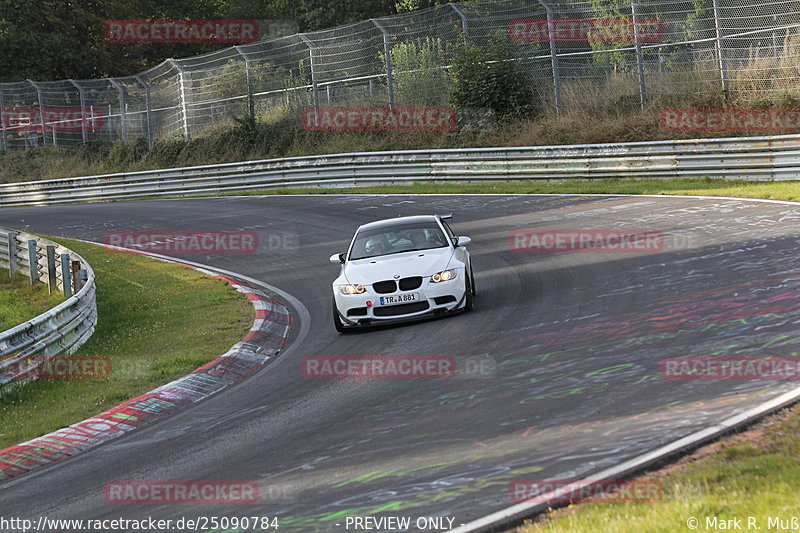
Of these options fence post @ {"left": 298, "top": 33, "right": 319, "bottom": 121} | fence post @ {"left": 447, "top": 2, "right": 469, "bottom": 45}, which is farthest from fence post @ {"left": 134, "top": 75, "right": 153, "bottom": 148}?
fence post @ {"left": 447, "top": 2, "right": 469, "bottom": 45}

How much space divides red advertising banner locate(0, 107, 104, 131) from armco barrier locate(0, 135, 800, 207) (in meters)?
4.38

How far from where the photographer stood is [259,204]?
87.5ft

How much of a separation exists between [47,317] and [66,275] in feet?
12.5

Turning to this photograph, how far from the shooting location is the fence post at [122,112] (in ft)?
120

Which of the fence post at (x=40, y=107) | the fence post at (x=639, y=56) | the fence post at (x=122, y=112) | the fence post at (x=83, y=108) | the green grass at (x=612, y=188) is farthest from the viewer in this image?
the fence post at (x=40, y=107)

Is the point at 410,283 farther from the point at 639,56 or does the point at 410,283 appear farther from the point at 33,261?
the point at 639,56

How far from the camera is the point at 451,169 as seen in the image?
26266mm

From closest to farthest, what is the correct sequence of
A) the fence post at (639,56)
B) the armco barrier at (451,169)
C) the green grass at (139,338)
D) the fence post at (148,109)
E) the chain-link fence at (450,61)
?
the green grass at (139,338)
the armco barrier at (451,169)
the chain-link fence at (450,61)
the fence post at (639,56)
the fence post at (148,109)

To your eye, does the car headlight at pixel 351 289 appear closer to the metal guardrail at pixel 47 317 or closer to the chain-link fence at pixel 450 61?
the metal guardrail at pixel 47 317

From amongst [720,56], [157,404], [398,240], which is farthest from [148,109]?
[157,404]

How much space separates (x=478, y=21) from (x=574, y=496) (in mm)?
24340

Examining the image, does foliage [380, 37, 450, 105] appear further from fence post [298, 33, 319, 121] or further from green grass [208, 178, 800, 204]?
green grass [208, 178, 800, 204]

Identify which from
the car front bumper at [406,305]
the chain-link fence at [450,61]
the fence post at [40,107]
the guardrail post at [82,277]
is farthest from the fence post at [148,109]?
the car front bumper at [406,305]

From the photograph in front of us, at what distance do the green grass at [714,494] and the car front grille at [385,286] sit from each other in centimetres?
608
